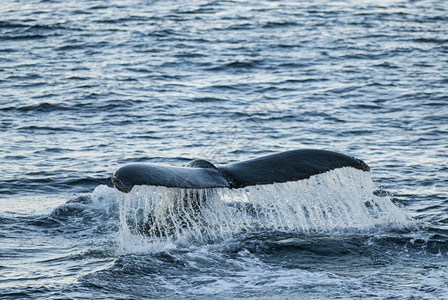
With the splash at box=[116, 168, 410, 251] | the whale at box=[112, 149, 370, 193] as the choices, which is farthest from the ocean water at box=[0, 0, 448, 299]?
the whale at box=[112, 149, 370, 193]

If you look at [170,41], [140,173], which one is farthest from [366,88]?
[140,173]

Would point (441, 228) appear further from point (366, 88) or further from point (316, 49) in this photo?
point (316, 49)

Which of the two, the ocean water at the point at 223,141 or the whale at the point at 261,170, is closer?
the whale at the point at 261,170

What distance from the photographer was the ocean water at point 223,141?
688 centimetres

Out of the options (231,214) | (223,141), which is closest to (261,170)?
(231,214)

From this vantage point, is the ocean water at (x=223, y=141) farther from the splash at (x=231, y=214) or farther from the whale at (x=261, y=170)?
the whale at (x=261, y=170)

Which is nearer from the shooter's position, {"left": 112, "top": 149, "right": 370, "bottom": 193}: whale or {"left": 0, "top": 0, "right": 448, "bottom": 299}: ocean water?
{"left": 112, "top": 149, "right": 370, "bottom": 193}: whale

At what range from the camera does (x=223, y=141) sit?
12.9 m

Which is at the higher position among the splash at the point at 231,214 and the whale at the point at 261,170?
the whale at the point at 261,170

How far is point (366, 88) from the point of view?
53.2 ft

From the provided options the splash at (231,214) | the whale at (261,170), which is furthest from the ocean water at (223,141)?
the whale at (261,170)

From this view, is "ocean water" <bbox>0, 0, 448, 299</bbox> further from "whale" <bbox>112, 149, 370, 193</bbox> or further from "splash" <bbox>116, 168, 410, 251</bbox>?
"whale" <bbox>112, 149, 370, 193</bbox>

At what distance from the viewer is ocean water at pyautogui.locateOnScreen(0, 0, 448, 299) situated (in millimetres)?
6883

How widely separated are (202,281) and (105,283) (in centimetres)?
80
